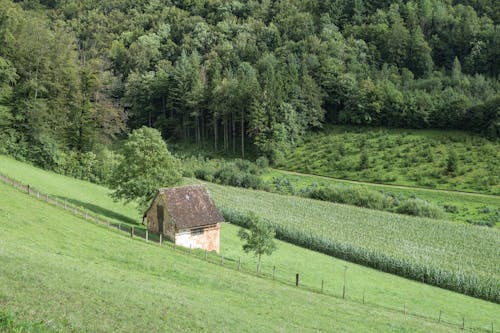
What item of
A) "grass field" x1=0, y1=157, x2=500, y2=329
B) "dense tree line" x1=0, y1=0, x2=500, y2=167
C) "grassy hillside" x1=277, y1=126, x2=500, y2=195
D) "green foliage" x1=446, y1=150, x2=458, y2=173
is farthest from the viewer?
"green foliage" x1=446, y1=150, x2=458, y2=173

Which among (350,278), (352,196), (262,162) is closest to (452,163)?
(352,196)

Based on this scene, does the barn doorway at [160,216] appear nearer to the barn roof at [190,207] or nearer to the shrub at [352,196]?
the barn roof at [190,207]

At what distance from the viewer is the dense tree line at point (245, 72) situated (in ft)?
228

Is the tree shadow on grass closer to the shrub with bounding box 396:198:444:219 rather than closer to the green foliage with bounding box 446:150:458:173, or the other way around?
the shrub with bounding box 396:198:444:219

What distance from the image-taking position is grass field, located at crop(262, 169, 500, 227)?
67.1 metres

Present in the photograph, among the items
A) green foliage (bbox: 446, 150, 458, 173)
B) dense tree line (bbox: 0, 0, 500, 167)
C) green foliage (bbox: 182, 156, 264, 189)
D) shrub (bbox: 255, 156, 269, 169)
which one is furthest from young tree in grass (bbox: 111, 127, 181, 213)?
green foliage (bbox: 446, 150, 458, 173)

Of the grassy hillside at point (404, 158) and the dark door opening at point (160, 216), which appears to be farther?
the grassy hillside at point (404, 158)

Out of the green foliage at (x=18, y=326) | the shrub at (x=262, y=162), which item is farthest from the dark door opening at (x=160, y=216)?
the shrub at (x=262, y=162)

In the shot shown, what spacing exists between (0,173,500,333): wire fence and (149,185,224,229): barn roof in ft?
7.47

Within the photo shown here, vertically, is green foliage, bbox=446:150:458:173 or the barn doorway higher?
green foliage, bbox=446:150:458:173

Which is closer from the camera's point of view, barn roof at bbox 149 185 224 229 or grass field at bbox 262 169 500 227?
barn roof at bbox 149 185 224 229

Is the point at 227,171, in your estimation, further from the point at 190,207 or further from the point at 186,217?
the point at 186,217

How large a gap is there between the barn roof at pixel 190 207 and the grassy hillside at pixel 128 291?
20.2 feet

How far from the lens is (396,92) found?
3890 inches
